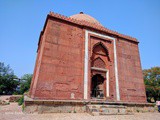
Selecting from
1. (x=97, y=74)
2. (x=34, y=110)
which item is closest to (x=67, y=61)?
(x=97, y=74)

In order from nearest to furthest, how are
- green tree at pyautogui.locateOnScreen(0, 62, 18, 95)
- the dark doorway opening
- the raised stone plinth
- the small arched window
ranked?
1. the raised stone plinth
2. the dark doorway opening
3. the small arched window
4. green tree at pyautogui.locateOnScreen(0, 62, 18, 95)

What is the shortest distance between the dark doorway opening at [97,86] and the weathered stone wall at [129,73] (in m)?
1.31

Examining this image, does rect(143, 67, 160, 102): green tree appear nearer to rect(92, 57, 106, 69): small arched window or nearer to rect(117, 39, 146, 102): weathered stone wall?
rect(117, 39, 146, 102): weathered stone wall

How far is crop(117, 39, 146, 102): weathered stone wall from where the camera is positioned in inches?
343

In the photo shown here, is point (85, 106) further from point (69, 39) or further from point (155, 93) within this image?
point (155, 93)

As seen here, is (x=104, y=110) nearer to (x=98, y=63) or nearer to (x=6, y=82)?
(x=98, y=63)

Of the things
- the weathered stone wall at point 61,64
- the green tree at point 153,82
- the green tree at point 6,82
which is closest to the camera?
the weathered stone wall at point 61,64

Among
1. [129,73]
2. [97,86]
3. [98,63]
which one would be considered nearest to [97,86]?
[97,86]

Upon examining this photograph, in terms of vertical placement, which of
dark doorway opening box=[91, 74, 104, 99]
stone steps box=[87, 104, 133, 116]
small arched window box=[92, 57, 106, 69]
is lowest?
stone steps box=[87, 104, 133, 116]

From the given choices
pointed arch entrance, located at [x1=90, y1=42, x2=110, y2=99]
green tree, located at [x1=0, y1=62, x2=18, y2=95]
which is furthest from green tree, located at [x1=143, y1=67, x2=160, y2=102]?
green tree, located at [x1=0, y1=62, x2=18, y2=95]

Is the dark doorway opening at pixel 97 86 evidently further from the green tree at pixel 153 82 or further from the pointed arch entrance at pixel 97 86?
the green tree at pixel 153 82

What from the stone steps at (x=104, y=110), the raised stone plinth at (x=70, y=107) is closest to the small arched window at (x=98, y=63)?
the raised stone plinth at (x=70, y=107)

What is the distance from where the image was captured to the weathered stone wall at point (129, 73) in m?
8.71

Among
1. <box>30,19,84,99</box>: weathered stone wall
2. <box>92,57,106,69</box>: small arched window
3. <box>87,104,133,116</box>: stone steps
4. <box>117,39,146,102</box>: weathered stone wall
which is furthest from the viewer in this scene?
<box>117,39,146,102</box>: weathered stone wall
